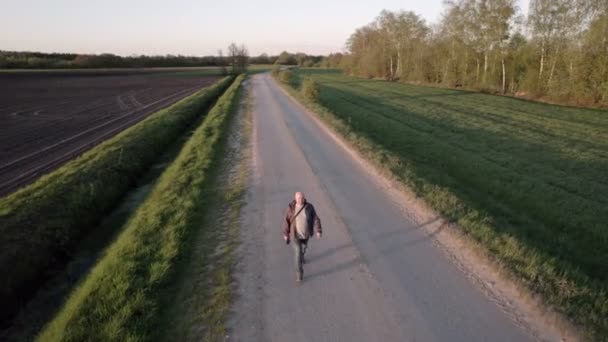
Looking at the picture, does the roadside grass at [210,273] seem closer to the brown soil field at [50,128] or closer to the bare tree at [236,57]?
the brown soil field at [50,128]

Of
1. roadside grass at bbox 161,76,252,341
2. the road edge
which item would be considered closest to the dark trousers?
roadside grass at bbox 161,76,252,341

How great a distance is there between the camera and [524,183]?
460 inches

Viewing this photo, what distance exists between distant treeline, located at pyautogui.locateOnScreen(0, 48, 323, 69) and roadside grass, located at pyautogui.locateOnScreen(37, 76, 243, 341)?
3710 inches

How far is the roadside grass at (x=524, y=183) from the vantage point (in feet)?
19.9

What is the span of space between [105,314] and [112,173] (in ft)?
28.3

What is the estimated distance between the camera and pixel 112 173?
12.4 metres

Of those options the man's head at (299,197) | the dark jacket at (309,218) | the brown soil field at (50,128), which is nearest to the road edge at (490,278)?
the dark jacket at (309,218)

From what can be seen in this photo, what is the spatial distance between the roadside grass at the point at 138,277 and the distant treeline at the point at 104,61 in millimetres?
94240

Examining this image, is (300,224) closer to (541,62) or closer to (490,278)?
(490,278)

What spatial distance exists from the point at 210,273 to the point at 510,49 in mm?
46641

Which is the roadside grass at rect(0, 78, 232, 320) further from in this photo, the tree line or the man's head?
the tree line

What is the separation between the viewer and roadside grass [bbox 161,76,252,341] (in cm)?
481

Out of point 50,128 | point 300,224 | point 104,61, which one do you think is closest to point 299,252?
point 300,224

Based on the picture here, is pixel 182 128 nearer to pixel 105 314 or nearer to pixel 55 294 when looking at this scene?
pixel 55 294
